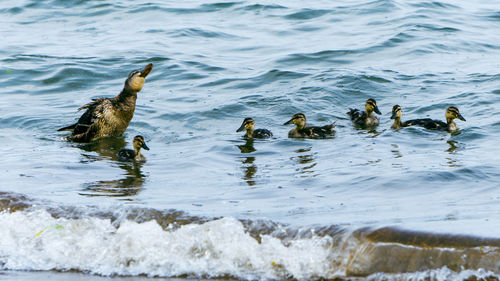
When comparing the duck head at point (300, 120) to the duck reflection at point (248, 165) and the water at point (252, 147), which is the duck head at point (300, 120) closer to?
the water at point (252, 147)

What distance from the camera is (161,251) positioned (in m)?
5.09

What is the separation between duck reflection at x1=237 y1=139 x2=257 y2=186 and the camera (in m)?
7.19

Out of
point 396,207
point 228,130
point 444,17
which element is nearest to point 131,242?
point 396,207

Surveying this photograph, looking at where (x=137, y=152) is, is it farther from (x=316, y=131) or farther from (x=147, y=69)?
(x=316, y=131)

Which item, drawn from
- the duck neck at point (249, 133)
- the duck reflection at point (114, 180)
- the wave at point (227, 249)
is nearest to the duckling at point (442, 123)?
the duck neck at point (249, 133)

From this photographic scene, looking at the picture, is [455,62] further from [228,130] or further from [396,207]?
[396,207]

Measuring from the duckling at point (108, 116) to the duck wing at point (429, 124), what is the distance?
3.16 meters

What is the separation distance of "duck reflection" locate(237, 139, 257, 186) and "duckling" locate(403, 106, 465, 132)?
6.51 feet

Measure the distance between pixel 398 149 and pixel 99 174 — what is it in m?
3.13

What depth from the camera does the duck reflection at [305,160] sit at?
742 centimetres

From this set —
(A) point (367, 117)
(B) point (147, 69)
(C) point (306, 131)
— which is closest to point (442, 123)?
(A) point (367, 117)

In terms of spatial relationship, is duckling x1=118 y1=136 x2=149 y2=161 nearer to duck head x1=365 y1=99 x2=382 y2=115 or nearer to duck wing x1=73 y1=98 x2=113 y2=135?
duck wing x1=73 y1=98 x2=113 y2=135

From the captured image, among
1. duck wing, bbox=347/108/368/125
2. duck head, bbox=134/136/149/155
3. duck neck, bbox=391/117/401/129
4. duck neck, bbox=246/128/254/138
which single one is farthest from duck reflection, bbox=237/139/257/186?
duck neck, bbox=391/117/401/129

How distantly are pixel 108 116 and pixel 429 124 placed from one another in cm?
381
